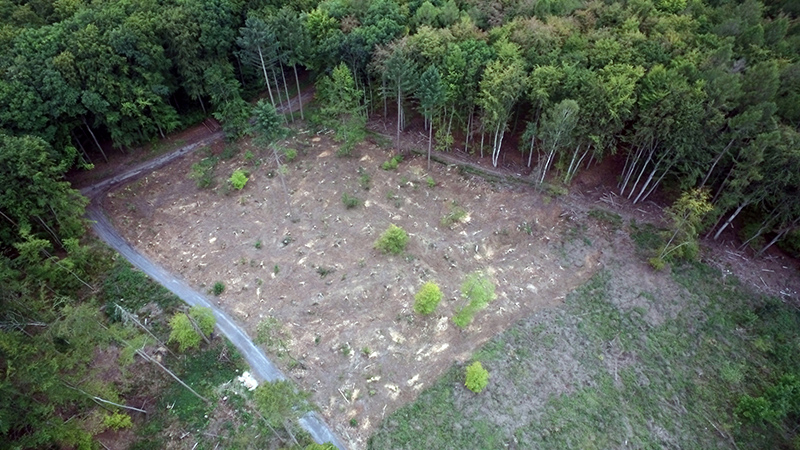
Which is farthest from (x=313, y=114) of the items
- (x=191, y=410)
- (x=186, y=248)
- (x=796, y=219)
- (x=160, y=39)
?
(x=796, y=219)

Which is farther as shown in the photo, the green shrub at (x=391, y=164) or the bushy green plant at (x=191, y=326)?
the green shrub at (x=391, y=164)

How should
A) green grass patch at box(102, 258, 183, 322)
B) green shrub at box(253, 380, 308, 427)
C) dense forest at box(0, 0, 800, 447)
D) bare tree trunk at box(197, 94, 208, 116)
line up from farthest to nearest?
1. bare tree trunk at box(197, 94, 208, 116)
2. green grass patch at box(102, 258, 183, 322)
3. dense forest at box(0, 0, 800, 447)
4. green shrub at box(253, 380, 308, 427)

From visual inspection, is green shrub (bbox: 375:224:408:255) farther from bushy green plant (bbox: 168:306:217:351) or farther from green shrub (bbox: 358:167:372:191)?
bushy green plant (bbox: 168:306:217:351)

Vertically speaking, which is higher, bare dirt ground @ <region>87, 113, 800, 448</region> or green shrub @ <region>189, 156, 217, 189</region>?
green shrub @ <region>189, 156, 217, 189</region>

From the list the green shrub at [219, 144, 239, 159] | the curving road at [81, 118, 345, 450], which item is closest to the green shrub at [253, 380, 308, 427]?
the curving road at [81, 118, 345, 450]

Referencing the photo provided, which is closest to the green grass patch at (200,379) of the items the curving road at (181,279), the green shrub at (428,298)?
the curving road at (181,279)

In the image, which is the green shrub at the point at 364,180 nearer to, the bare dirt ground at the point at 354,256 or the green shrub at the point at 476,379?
the bare dirt ground at the point at 354,256

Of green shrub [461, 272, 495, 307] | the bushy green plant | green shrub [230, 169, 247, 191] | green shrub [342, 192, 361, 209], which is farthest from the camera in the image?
green shrub [230, 169, 247, 191]

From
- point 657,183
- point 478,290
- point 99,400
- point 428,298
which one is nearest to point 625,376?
point 478,290
